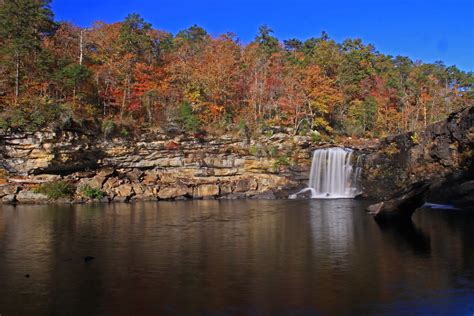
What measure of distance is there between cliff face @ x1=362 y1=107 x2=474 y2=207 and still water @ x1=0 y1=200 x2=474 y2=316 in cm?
674

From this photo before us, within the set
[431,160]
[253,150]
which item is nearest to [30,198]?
[253,150]

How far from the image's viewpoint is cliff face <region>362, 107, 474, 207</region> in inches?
1190

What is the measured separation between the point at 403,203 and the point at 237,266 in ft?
41.1

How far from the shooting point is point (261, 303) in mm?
9875

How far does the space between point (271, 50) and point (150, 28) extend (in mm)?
16436

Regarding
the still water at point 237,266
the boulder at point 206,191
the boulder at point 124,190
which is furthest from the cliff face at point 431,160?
the boulder at point 124,190

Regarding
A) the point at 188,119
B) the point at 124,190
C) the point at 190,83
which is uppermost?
the point at 190,83

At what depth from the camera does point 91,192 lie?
37281 mm

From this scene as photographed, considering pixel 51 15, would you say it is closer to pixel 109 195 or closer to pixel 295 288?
pixel 109 195

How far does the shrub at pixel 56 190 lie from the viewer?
36375mm

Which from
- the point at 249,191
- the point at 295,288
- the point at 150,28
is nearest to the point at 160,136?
the point at 249,191

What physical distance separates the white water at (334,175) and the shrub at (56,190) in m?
20.2

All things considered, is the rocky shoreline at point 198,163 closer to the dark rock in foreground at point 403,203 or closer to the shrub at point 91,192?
the shrub at point 91,192

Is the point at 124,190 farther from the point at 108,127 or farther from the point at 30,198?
the point at 30,198
